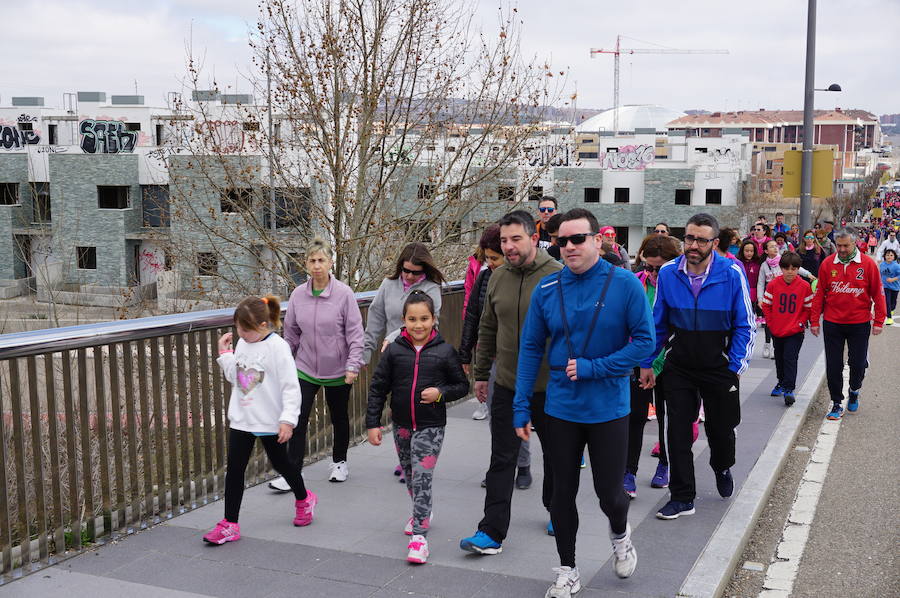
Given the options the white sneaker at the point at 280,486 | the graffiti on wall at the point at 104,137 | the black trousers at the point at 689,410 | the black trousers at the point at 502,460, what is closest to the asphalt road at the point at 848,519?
the black trousers at the point at 689,410

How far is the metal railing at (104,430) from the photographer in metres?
4.94

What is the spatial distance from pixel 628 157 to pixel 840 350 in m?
73.5

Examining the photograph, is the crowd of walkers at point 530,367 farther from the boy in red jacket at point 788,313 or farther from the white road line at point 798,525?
the boy in red jacket at point 788,313

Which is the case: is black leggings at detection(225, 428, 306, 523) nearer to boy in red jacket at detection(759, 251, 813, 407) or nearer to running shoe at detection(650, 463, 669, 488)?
running shoe at detection(650, 463, 669, 488)

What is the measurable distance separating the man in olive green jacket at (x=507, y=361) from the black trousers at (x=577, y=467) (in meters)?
0.53

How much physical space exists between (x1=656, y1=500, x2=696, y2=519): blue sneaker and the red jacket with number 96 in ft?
16.7

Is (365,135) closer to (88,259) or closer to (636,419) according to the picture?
(636,419)

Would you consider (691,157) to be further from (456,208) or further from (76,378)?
(76,378)

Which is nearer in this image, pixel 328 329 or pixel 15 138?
pixel 328 329

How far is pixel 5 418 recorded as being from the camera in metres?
4.86

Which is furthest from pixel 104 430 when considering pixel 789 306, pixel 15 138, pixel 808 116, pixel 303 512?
pixel 15 138

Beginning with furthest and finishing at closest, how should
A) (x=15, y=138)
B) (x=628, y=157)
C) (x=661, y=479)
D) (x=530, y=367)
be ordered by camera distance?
(x=628, y=157) → (x=15, y=138) → (x=661, y=479) → (x=530, y=367)

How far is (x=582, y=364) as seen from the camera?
4.46 m

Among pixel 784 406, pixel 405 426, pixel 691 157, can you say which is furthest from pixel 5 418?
pixel 691 157
